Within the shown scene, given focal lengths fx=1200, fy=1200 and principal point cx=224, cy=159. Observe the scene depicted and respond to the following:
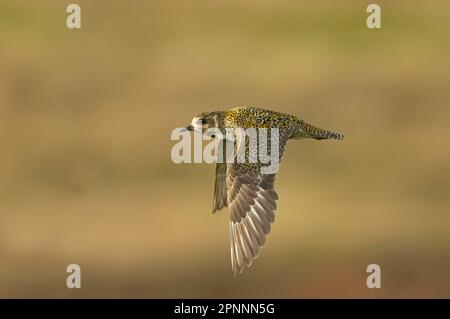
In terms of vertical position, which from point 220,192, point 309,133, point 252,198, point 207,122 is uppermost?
point 207,122

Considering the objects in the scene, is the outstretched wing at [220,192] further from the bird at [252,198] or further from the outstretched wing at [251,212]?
the outstretched wing at [251,212]

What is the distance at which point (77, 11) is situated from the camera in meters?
24.2

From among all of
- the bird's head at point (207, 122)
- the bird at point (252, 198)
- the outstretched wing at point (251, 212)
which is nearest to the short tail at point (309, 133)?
the bird at point (252, 198)

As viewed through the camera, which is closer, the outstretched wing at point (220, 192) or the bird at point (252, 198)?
the bird at point (252, 198)

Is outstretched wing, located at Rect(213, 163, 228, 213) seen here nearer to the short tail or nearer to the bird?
the bird

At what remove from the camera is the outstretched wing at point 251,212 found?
1079 cm

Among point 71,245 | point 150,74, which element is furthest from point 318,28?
point 71,245

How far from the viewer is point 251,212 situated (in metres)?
10.9

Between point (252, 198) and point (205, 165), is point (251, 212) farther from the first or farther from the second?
point (205, 165)

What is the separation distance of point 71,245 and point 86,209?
4.05 ft

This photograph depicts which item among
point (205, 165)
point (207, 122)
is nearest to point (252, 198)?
point (207, 122)

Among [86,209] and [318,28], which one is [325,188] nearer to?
[86,209]

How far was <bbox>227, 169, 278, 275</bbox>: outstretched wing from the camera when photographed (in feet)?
35.4

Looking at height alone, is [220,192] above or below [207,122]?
below
